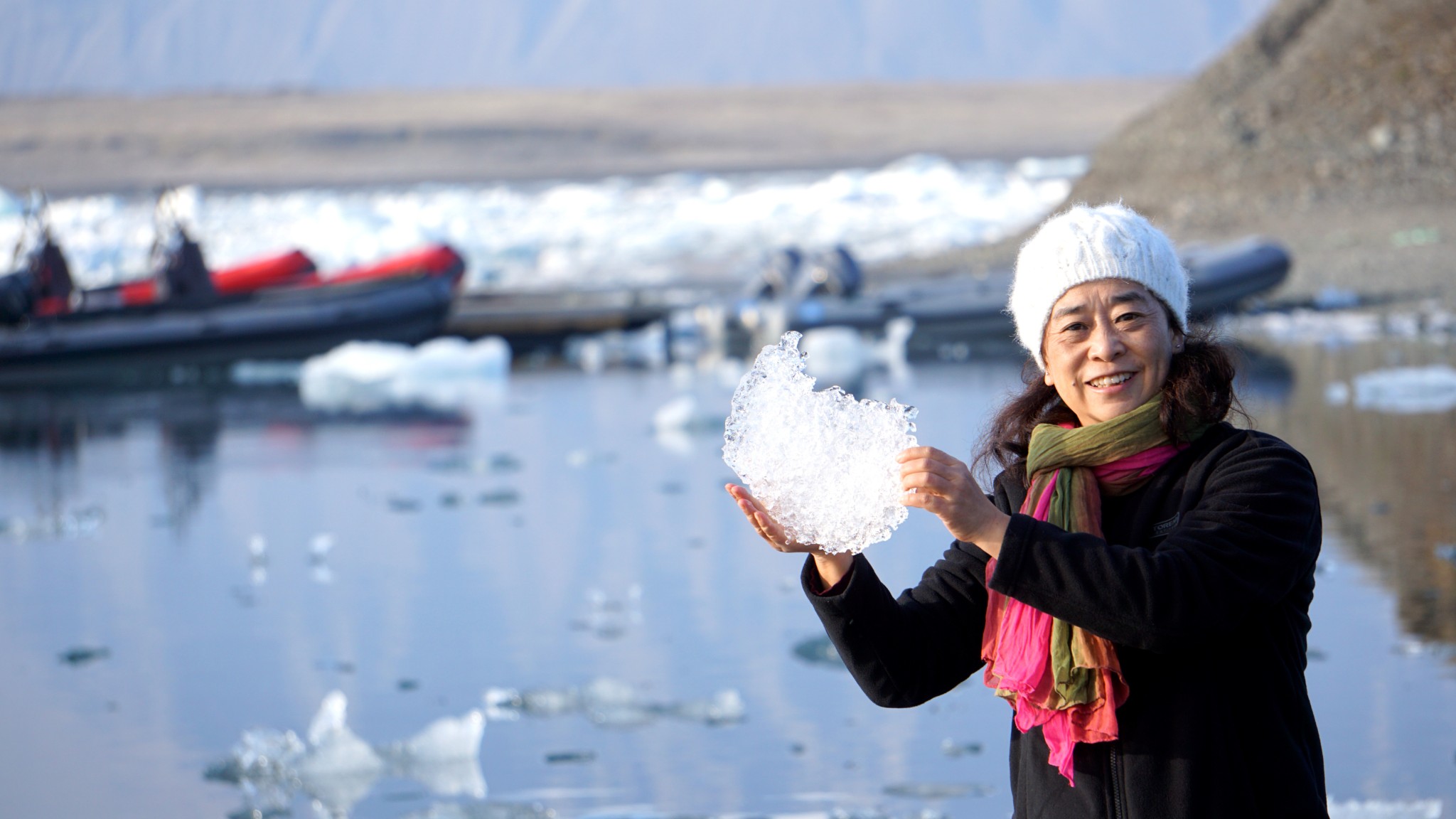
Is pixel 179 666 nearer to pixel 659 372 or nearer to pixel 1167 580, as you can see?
pixel 1167 580

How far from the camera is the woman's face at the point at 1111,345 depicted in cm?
A: 194

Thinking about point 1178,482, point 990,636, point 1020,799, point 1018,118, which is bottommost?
point 1020,799

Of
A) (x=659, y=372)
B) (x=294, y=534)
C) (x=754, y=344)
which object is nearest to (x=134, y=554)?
(x=294, y=534)

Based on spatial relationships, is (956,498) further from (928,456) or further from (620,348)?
(620,348)

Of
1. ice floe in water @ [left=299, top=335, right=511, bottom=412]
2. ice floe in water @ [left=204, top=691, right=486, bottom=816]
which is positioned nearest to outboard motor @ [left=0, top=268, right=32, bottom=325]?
ice floe in water @ [left=299, top=335, right=511, bottom=412]

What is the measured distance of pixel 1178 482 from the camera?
191cm

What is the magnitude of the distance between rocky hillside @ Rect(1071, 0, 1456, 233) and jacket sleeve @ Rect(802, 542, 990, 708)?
19438 mm

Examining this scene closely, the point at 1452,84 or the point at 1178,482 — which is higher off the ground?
the point at 1452,84

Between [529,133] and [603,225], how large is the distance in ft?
117

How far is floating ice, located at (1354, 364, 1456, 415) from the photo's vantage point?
31.9ft

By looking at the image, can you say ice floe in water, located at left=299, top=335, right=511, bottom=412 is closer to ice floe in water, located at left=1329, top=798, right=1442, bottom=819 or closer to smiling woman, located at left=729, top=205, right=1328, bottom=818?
ice floe in water, located at left=1329, top=798, right=1442, bottom=819

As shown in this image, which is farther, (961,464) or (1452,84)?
(1452,84)

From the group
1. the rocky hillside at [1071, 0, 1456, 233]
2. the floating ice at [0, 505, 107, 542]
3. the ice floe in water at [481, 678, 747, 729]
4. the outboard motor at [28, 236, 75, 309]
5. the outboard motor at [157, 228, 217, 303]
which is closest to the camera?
the ice floe in water at [481, 678, 747, 729]

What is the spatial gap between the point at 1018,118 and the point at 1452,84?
162 feet
